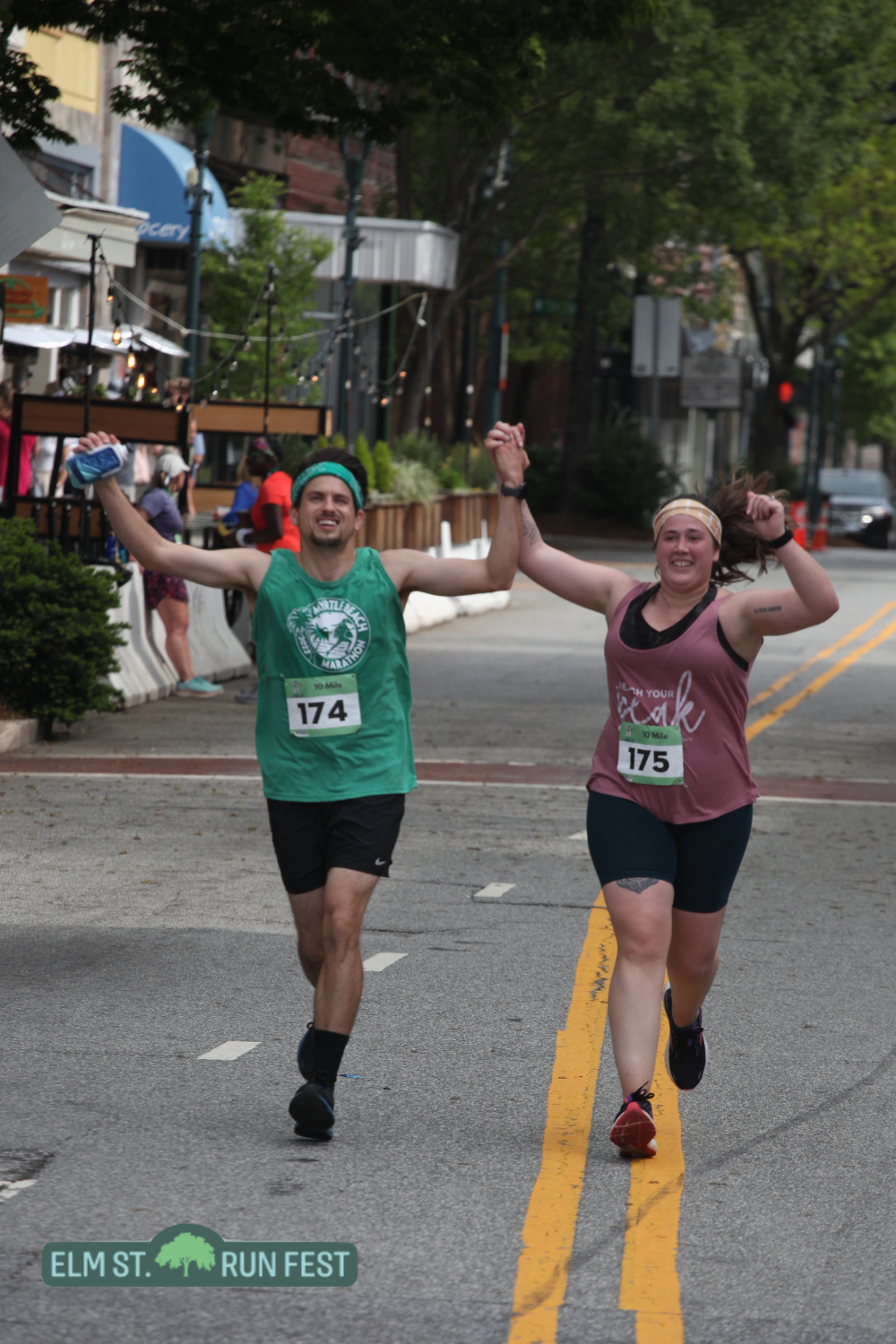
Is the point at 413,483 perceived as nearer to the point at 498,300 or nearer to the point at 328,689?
the point at 498,300

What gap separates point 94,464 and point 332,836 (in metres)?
1.26

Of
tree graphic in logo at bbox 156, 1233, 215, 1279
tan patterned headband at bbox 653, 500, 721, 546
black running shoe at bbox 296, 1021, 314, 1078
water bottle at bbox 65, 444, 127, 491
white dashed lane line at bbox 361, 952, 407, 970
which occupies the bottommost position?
white dashed lane line at bbox 361, 952, 407, 970

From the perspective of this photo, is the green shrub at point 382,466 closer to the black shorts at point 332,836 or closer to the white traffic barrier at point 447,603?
the white traffic barrier at point 447,603

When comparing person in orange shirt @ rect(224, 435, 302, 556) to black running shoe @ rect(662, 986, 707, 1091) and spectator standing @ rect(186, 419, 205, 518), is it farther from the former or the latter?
black running shoe @ rect(662, 986, 707, 1091)

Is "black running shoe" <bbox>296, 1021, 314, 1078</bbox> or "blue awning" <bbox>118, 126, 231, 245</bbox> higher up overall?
"blue awning" <bbox>118, 126, 231, 245</bbox>

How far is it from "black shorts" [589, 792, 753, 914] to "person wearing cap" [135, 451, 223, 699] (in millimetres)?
9811

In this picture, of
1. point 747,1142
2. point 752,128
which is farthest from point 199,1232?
point 752,128

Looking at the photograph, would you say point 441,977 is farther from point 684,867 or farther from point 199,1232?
point 199,1232

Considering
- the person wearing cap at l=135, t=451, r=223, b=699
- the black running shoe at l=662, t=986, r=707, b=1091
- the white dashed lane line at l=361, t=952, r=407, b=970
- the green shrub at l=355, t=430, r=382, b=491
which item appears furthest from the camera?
the green shrub at l=355, t=430, r=382, b=491

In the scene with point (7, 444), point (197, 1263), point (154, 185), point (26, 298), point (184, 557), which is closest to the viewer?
point (197, 1263)

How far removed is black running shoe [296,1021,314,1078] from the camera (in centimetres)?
545

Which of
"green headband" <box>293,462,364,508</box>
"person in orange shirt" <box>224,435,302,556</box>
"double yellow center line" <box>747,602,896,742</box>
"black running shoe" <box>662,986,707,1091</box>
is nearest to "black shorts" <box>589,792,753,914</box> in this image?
"black running shoe" <box>662,986,707,1091</box>

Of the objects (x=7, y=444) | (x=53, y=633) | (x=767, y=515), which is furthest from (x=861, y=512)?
(x=767, y=515)

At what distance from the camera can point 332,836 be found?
18.2ft
